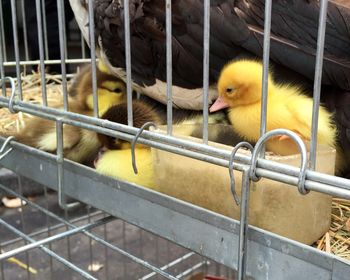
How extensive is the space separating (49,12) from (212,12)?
0.95m

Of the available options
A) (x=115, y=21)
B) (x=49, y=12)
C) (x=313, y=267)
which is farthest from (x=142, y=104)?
(x=49, y=12)

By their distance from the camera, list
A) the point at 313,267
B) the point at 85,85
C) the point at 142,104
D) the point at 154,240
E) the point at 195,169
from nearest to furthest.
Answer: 1. the point at 313,267
2. the point at 195,169
3. the point at 142,104
4. the point at 85,85
5. the point at 154,240

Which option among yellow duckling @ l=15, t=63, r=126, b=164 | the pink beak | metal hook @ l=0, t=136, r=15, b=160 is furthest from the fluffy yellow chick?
metal hook @ l=0, t=136, r=15, b=160

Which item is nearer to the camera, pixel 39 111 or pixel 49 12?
pixel 39 111

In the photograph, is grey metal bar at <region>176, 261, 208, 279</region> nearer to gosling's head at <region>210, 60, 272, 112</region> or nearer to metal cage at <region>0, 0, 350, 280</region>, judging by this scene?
metal cage at <region>0, 0, 350, 280</region>

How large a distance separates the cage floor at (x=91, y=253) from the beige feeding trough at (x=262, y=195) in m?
0.82

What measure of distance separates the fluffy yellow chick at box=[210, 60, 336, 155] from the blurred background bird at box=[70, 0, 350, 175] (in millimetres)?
41

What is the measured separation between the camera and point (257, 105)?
0.60 meters

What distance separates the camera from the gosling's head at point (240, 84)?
59 centimetres

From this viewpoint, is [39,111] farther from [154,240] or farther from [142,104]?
[154,240]

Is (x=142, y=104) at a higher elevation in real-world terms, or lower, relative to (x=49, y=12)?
lower

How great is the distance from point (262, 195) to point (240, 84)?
172 millimetres

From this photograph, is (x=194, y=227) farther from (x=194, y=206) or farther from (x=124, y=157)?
(x=124, y=157)

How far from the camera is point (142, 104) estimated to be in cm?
75
